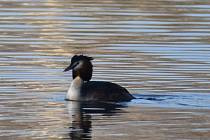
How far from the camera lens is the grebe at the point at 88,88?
18797mm

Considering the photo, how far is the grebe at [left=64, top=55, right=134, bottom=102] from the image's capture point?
1880 cm

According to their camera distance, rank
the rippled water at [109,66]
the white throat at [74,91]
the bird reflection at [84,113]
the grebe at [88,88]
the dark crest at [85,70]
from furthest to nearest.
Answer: the dark crest at [85,70]
the white throat at [74,91]
the grebe at [88,88]
the rippled water at [109,66]
the bird reflection at [84,113]

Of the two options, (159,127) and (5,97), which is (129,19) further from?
(159,127)

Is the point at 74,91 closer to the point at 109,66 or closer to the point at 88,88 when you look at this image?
the point at 88,88

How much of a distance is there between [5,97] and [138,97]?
2002 millimetres

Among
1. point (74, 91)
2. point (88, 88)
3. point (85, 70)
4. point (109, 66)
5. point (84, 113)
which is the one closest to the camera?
point (84, 113)

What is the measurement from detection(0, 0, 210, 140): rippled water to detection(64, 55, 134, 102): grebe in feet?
0.81

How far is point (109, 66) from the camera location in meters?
21.8

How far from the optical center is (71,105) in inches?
730

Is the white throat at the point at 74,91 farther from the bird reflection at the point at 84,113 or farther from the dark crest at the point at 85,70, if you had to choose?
the dark crest at the point at 85,70

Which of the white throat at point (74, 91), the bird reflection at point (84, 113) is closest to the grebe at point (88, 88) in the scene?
the white throat at point (74, 91)

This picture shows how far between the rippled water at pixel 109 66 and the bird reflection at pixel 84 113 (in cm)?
1

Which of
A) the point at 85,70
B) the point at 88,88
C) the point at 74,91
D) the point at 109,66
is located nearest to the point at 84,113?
the point at 74,91

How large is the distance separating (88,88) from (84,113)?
160cm
